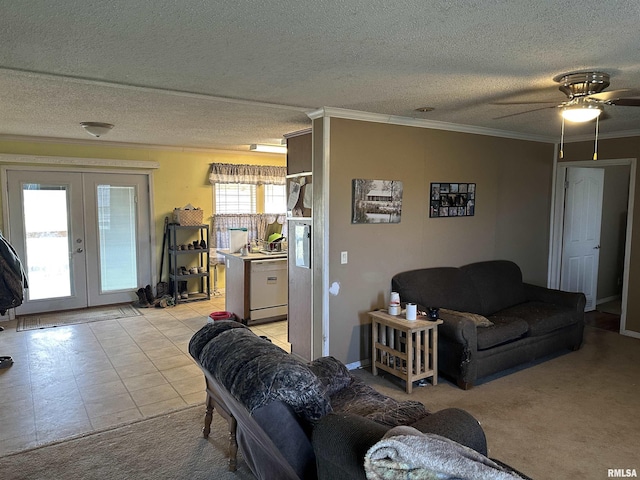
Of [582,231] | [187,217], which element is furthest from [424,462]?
[187,217]

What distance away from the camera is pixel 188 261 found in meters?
6.95

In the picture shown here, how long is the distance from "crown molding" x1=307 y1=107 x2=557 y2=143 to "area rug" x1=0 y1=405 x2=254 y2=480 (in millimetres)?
2554

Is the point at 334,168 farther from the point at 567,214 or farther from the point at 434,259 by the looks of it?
the point at 567,214

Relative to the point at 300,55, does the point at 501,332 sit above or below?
below

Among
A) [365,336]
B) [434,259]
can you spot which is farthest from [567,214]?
[365,336]

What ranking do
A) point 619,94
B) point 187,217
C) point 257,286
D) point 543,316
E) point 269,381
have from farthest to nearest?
point 187,217 < point 257,286 < point 543,316 < point 619,94 < point 269,381

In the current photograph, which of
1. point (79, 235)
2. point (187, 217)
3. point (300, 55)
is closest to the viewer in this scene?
point (300, 55)

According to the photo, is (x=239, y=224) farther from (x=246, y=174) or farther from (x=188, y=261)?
(x=188, y=261)

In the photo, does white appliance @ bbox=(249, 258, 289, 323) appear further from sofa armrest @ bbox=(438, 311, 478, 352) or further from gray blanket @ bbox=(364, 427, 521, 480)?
gray blanket @ bbox=(364, 427, 521, 480)

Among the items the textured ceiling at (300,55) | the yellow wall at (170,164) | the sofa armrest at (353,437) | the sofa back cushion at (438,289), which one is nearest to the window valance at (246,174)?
the yellow wall at (170,164)

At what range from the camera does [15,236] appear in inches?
223

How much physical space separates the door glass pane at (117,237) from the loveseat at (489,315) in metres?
4.23

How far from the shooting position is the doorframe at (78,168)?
5.58 meters

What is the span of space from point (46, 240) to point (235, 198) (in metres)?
2.78
